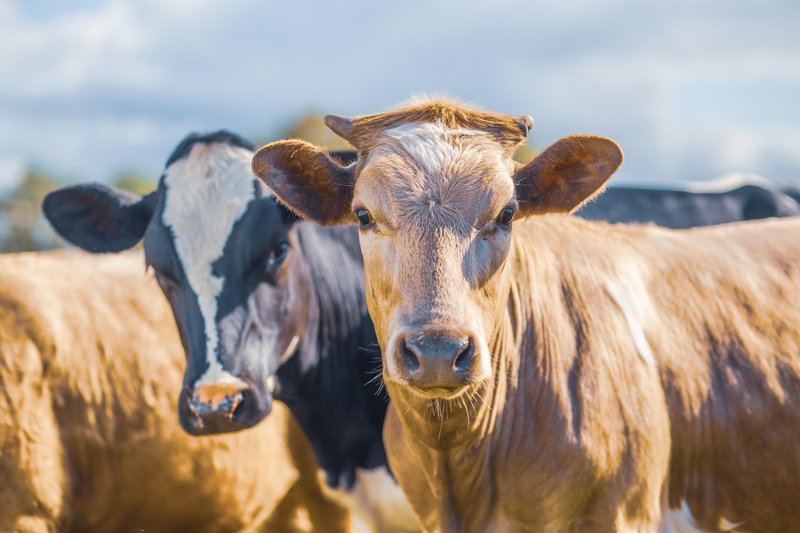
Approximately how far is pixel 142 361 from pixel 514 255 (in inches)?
113

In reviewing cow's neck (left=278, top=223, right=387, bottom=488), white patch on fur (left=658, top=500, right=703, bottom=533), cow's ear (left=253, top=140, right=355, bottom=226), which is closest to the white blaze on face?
cow's neck (left=278, top=223, right=387, bottom=488)

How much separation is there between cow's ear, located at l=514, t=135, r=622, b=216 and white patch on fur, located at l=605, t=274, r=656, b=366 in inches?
21.5

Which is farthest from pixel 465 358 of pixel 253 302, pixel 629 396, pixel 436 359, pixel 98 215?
pixel 98 215

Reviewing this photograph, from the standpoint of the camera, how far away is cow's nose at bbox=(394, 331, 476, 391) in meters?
3.48

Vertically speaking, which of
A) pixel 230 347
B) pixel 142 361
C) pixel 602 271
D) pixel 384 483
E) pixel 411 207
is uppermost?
pixel 411 207

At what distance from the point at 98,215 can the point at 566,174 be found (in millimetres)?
3234

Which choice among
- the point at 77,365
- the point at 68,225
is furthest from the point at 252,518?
the point at 68,225

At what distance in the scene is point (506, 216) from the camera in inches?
160

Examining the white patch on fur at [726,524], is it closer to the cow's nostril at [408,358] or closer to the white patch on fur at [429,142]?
the cow's nostril at [408,358]

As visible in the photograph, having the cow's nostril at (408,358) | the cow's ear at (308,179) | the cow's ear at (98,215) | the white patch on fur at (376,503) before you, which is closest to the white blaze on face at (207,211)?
the cow's ear at (98,215)

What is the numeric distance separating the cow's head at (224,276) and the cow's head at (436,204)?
3.09 feet

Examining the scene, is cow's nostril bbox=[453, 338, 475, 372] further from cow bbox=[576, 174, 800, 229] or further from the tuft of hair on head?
cow bbox=[576, 174, 800, 229]

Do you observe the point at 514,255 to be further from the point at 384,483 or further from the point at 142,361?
the point at 142,361

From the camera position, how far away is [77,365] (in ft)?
19.9
